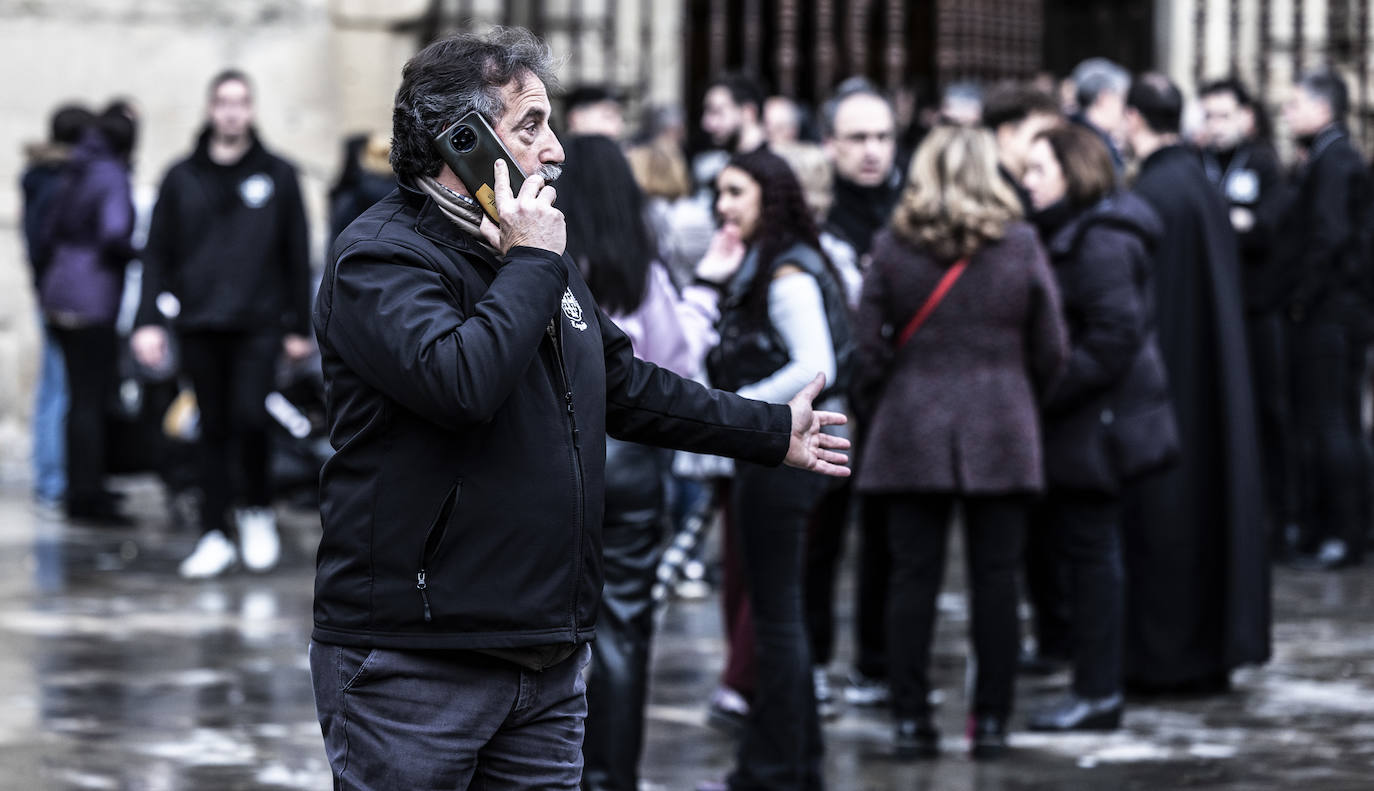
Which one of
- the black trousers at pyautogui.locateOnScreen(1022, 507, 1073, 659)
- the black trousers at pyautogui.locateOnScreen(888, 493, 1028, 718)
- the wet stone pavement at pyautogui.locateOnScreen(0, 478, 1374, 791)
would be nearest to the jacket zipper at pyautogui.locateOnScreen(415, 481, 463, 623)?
the wet stone pavement at pyautogui.locateOnScreen(0, 478, 1374, 791)

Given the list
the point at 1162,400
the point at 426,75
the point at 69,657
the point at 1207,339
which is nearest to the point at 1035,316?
the point at 1162,400

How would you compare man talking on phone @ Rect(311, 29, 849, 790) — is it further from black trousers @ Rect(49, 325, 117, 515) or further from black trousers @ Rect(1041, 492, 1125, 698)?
black trousers @ Rect(49, 325, 117, 515)

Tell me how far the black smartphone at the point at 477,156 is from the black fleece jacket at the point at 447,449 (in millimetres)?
93

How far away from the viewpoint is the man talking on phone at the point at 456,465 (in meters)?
2.89

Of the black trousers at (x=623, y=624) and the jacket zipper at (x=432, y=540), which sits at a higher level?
the jacket zipper at (x=432, y=540)

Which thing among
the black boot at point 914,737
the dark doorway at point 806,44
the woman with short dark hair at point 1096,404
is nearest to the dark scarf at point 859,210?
the woman with short dark hair at point 1096,404

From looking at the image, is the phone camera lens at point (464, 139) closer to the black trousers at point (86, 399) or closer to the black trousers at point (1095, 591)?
the black trousers at point (1095, 591)

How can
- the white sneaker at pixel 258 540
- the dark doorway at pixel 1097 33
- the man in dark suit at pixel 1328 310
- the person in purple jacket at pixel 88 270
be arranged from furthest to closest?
the dark doorway at pixel 1097 33
the person in purple jacket at pixel 88 270
the man in dark suit at pixel 1328 310
the white sneaker at pixel 258 540

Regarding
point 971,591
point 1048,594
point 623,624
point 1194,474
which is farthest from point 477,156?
point 1048,594

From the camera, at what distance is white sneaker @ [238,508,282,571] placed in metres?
8.44

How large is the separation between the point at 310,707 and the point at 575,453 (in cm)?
335

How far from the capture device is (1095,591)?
598 cm

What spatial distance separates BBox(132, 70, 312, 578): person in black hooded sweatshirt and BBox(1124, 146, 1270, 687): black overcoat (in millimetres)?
3731

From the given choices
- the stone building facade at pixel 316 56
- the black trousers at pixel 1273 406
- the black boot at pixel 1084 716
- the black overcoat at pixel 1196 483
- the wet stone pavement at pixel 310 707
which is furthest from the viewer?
the stone building facade at pixel 316 56
